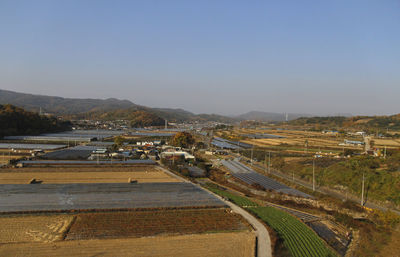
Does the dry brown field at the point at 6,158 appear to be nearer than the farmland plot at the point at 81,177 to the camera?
No

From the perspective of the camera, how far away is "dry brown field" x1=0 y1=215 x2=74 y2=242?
6.32 metres

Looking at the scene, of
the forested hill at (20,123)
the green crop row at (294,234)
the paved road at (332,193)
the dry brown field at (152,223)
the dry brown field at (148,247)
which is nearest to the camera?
the dry brown field at (148,247)

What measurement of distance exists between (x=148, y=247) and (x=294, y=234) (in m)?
3.98

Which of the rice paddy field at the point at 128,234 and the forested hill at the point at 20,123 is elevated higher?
the forested hill at the point at 20,123

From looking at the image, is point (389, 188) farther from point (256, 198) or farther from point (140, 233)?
point (140, 233)

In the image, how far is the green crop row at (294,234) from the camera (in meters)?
6.70

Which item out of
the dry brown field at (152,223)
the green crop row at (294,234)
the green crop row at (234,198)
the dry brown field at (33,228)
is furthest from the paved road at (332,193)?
the dry brown field at (33,228)

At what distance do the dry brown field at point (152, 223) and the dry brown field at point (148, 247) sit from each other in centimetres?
31

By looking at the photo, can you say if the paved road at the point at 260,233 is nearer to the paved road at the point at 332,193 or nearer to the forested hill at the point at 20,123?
the paved road at the point at 332,193

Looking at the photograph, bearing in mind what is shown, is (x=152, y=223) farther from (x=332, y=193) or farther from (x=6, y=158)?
(x=6, y=158)

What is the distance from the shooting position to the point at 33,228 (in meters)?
6.92

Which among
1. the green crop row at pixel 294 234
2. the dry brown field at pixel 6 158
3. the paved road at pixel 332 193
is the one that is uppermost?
the dry brown field at pixel 6 158

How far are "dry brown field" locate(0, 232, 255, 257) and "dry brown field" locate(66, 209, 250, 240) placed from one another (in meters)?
0.31

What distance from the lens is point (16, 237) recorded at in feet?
20.9
